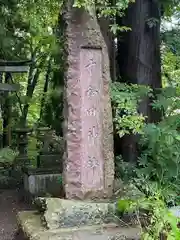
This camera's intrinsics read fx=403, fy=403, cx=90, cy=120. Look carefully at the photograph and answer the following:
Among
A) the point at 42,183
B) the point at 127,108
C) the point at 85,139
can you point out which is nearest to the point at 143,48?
the point at 127,108

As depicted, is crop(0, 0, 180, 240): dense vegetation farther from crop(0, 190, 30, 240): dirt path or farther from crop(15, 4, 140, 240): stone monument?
crop(0, 190, 30, 240): dirt path

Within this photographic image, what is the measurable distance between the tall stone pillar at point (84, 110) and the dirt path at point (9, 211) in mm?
1451

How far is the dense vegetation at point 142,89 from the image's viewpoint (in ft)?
13.2

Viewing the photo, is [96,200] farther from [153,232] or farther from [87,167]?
[153,232]

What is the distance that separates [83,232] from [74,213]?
0.64 feet

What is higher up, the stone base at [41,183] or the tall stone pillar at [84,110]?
the tall stone pillar at [84,110]

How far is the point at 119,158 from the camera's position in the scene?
5121 millimetres

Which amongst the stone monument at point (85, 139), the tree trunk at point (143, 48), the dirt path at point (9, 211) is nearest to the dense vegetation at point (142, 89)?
the tree trunk at point (143, 48)

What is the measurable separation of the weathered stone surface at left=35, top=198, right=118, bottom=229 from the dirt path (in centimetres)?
130

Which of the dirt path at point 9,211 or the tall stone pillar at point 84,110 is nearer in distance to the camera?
the tall stone pillar at point 84,110

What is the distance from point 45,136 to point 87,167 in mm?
4350

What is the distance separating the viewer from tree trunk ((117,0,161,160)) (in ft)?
17.4

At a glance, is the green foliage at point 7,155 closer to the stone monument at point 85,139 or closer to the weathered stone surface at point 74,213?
the stone monument at point 85,139

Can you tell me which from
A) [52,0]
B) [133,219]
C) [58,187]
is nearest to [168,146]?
[133,219]
